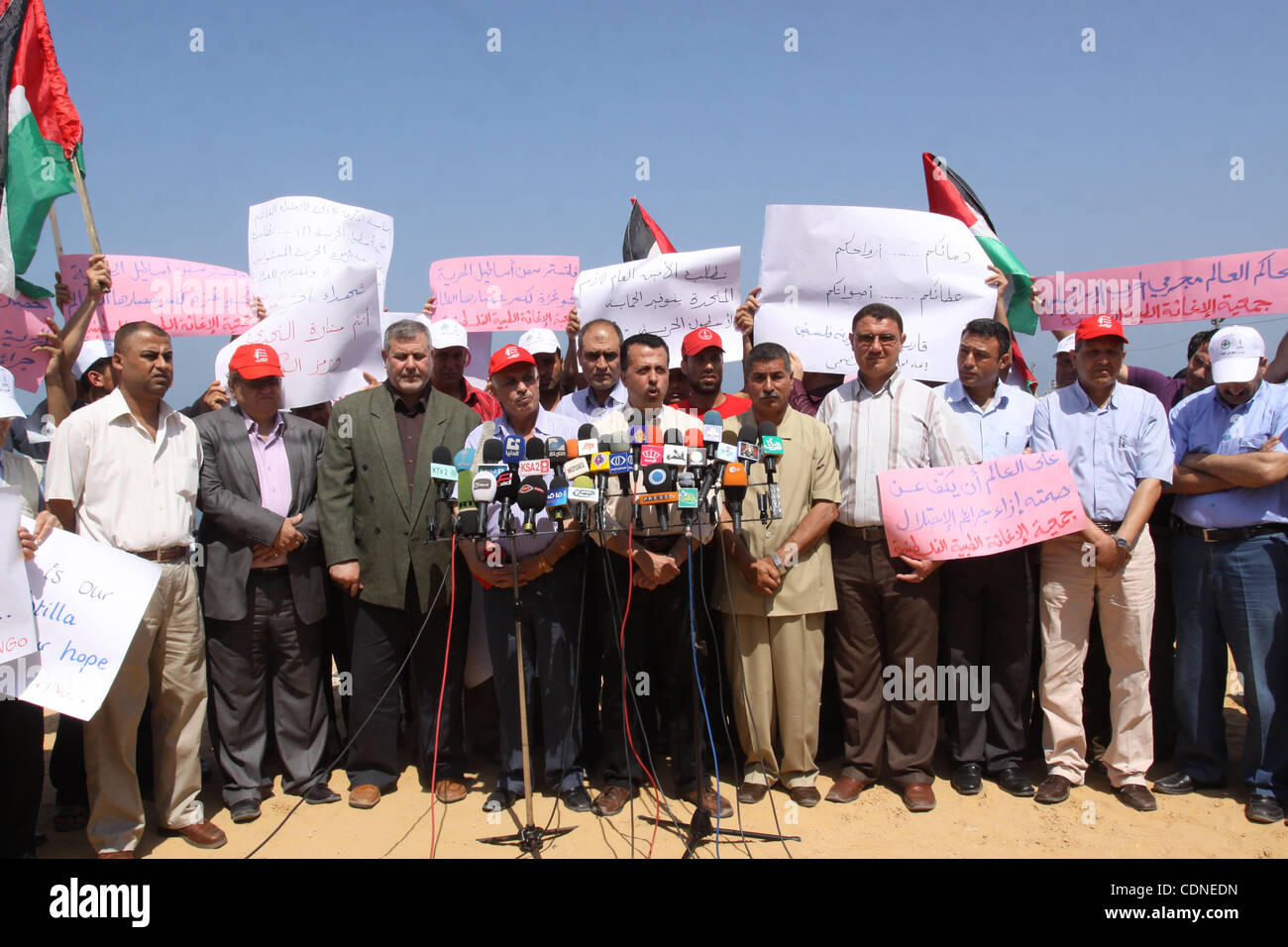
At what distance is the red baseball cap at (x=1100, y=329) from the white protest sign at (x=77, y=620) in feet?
17.7

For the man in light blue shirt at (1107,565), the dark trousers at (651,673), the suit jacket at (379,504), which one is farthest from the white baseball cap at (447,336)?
the man in light blue shirt at (1107,565)

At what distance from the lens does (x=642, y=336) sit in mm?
5074

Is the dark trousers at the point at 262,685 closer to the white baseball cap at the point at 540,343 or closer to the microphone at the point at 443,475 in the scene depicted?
the microphone at the point at 443,475

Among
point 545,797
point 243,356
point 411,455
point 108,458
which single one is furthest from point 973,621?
point 108,458

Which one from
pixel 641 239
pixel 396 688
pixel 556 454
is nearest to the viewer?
pixel 556 454

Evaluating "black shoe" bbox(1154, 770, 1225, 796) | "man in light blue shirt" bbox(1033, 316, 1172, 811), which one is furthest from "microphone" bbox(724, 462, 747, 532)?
"black shoe" bbox(1154, 770, 1225, 796)

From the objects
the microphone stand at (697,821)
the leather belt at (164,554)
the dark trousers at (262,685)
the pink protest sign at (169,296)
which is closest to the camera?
the microphone stand at (697,821)

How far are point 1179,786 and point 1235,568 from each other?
1.35 meters

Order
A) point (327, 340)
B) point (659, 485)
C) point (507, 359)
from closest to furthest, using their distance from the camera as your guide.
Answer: point (659, 485)
point (507, 359)
point (327, 340)

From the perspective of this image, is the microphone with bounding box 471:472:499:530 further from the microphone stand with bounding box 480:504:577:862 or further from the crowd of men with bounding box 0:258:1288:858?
the crowd of men with bounding box 0:258:1288:858

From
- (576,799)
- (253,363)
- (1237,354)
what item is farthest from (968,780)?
(253,363)

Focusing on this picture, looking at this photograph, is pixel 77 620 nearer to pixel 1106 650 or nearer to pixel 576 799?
pixel 576 799

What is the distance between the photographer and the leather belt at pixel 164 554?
468 cm

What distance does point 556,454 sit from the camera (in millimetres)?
4250
